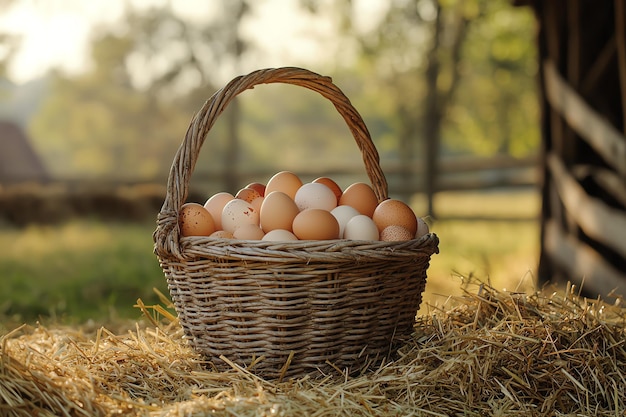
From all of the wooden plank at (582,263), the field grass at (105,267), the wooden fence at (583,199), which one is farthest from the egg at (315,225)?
the wooden fence at (583,199)

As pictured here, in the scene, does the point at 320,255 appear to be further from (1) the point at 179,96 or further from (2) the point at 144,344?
(1) the point at 179,96

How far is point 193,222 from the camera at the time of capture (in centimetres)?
241

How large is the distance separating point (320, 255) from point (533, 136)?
15596 mm

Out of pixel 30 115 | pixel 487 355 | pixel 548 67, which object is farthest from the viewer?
pixel 30 115

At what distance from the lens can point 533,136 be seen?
16734 millimetres

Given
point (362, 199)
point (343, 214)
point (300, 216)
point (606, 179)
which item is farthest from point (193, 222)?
point (606, 179)

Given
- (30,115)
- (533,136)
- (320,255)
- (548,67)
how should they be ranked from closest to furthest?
1. (320,255)
2. (548,67)
3. (533,136)
4. (30,115)

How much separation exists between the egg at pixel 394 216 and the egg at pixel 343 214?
8 cm

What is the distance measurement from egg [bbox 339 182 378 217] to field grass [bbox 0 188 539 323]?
0.46 metres

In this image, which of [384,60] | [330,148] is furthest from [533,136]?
[330,148]

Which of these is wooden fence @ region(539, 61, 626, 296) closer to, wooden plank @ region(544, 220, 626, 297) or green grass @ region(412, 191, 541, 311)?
wooden plank @ region(544, 220, 626, 297)

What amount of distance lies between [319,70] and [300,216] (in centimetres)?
1864

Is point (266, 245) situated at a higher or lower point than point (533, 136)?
higher

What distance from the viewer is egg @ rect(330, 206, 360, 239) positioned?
8.13ft
